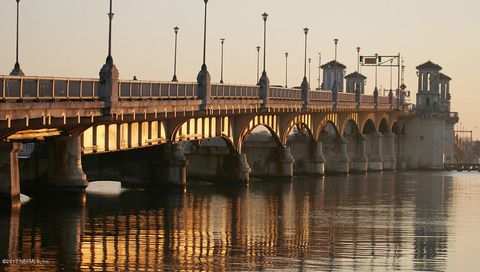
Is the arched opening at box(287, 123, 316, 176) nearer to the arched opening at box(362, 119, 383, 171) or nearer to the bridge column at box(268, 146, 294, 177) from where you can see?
the bridge column at box(268, 146, 294, 177)

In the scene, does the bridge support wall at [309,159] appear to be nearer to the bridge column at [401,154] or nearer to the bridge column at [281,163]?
the bridge column at [281,163]

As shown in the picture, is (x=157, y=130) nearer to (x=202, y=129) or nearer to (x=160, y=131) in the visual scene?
(x=160, y=131)

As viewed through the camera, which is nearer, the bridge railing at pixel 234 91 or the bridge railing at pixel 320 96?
the bridge railing at pixel 234 91

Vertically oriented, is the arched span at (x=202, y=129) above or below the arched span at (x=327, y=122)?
below

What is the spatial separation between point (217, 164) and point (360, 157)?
161 ft

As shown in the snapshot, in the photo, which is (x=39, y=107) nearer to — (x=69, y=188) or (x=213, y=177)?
(x=69, y=188)

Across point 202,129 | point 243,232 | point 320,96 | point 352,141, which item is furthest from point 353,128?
point 243,232

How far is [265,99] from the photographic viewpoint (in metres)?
114

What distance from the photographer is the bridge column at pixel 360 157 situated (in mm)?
161000

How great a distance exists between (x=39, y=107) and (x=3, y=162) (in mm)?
5075

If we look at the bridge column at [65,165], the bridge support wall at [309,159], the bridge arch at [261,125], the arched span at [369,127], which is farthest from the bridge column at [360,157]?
the bridge column at [65,165]

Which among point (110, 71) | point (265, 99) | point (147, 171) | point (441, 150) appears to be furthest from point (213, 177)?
point (441, 150)

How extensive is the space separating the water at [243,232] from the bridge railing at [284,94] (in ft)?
42.1

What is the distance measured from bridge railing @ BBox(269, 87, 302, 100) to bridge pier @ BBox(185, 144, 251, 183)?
6.55 m
